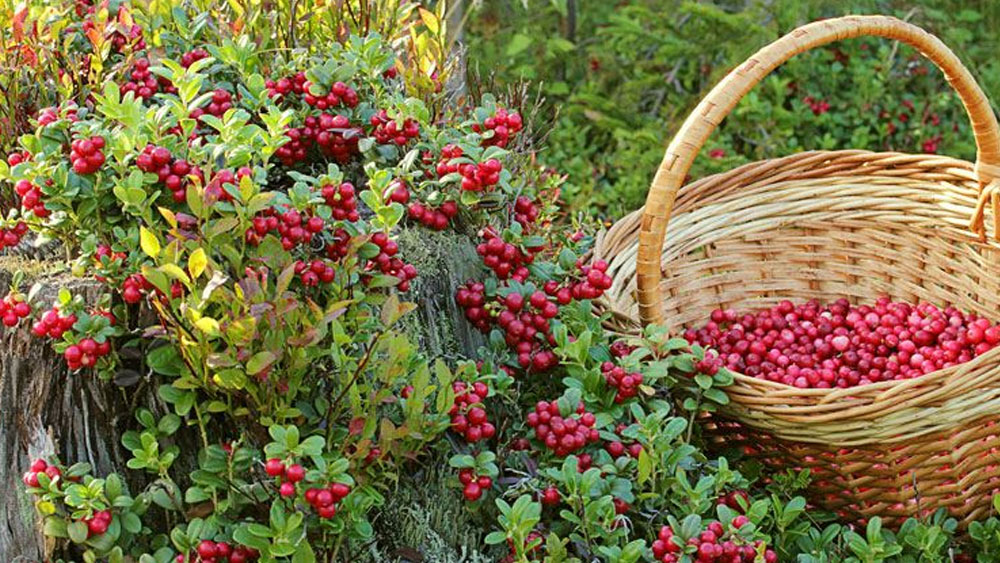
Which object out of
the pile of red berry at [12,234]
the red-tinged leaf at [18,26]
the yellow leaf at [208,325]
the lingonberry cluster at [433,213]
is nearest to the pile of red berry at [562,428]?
the lingonberry cluster at [433,213]

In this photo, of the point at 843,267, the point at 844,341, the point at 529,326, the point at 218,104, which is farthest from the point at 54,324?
the point at 843,267

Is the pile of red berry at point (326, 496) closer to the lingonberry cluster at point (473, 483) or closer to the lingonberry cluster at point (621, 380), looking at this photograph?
the lingonberry cluster at point (473, 483)

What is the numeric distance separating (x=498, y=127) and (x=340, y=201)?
0.36 m

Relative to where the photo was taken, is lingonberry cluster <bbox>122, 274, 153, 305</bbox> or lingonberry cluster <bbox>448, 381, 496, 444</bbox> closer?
lingonberry cluster <bbox>122, 274, 153, 305</bbox>

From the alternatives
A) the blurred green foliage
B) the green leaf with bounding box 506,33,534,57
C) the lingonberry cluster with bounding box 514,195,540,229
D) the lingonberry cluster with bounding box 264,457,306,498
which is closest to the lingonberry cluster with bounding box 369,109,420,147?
the lingonberry cluster with bounding box 514,195,540,229

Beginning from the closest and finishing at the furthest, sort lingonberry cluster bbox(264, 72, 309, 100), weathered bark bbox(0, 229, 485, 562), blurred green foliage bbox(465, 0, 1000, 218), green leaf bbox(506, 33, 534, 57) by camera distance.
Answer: weathered bark bbox(0, 229, 485, 562) → lingonberry cluster bbox(264, 72, 309, 100) → blurred green foliage bbox(465, 0, 1000, 218) → green leaf bbox(506, 33, 534, 57)

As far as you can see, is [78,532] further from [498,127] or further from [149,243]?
[498,127]

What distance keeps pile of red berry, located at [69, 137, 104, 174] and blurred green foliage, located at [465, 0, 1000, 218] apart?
2.58 metres

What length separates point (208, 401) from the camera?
5.27ft

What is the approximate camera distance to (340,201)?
1.69 m

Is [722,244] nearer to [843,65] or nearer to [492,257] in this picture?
[492,257]

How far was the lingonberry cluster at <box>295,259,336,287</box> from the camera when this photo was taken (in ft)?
5.31

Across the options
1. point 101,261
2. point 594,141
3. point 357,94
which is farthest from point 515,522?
point 594,141

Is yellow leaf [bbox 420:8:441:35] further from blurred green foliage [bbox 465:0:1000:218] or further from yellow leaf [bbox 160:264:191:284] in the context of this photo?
blurred green foliage [bbox 465:0:1000:218]
